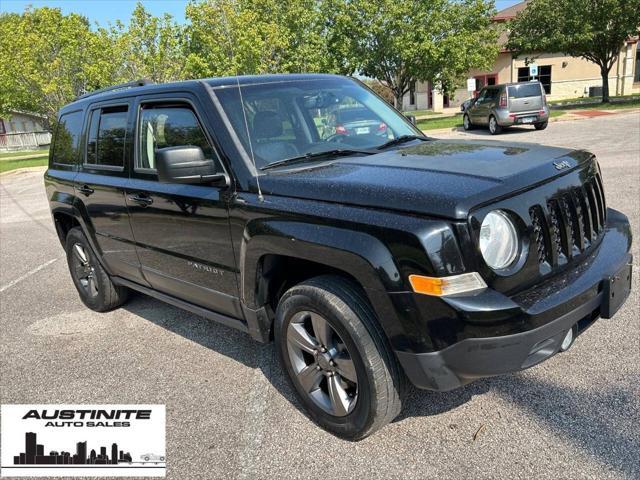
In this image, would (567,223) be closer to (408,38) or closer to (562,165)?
(562,165)

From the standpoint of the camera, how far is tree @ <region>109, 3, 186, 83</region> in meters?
23.8

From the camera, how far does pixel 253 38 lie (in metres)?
23.8

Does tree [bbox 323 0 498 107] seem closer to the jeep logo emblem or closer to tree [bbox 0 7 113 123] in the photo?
tree [bbox 0 7 113 123]

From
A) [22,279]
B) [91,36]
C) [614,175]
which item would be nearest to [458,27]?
[91,36]

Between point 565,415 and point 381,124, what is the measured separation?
7.13ft

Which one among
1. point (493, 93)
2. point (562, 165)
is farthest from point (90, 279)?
point (493, 93)

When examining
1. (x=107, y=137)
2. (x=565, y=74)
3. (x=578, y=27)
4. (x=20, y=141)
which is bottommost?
(x=20, y=141)

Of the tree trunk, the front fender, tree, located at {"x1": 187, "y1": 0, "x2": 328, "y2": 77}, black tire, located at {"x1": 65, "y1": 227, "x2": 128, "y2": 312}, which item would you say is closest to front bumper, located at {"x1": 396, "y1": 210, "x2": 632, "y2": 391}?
the front fender

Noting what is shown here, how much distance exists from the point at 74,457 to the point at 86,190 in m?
2.31

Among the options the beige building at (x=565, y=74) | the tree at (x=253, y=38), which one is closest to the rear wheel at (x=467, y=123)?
the tree at (x=253, y=38)

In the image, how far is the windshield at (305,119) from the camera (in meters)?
3.23

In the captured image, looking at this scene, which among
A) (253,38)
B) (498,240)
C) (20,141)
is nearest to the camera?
(498,240)

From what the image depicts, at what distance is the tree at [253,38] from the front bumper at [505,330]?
22.9 m

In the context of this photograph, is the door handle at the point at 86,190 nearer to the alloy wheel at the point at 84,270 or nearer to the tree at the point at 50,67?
the alloy wheel at the point at 84,270
